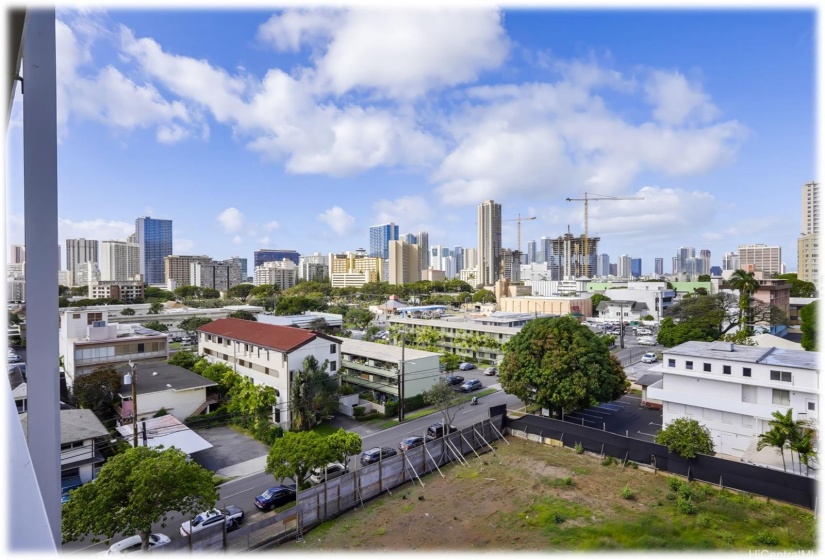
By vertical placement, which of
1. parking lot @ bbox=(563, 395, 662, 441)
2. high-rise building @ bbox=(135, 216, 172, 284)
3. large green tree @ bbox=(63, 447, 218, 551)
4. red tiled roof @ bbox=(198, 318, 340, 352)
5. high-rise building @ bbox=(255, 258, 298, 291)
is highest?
high-rise building @ bbox=(135, 216, 172, 284)

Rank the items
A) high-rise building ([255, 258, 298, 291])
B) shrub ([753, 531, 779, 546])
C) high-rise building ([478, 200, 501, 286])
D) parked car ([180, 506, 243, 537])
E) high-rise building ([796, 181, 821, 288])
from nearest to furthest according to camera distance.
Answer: shrub ([753, 531, 779, 546])
parked car ([180, 506, 243, 537])
high-rise building ([796, 181, 821, 288])
high-rise building ([255, 258, 298, 291])
high-rise building ([478, 200, 501, 286])

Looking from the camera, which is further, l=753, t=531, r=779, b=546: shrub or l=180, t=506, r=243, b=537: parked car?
l=180, t=506, r=243, b=537: parked car

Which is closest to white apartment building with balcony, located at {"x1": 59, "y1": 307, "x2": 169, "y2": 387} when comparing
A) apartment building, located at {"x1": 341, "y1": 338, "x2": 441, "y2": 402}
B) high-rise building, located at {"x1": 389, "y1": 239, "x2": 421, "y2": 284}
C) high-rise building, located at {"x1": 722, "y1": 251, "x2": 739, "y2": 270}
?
apartment building, located at {"x1": 341, "y1": 338, "x2": 441, "y2": 402}

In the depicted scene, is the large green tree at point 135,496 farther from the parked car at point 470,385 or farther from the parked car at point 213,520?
the parked car at point 470,385

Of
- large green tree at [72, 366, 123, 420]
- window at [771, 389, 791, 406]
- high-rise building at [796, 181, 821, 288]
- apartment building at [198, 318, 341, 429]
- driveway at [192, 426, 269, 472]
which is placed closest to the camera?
window at [771, 389, 791, 406]

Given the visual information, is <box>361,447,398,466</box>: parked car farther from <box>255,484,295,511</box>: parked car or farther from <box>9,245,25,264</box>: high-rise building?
<box>9,245,25,264</box>: high-rise building

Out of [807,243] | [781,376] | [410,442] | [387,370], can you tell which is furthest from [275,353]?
[807,243]

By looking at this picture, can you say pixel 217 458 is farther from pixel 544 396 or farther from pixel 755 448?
pixel 755 448

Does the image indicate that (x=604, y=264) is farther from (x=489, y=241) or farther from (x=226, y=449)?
(x=226, y=449)
